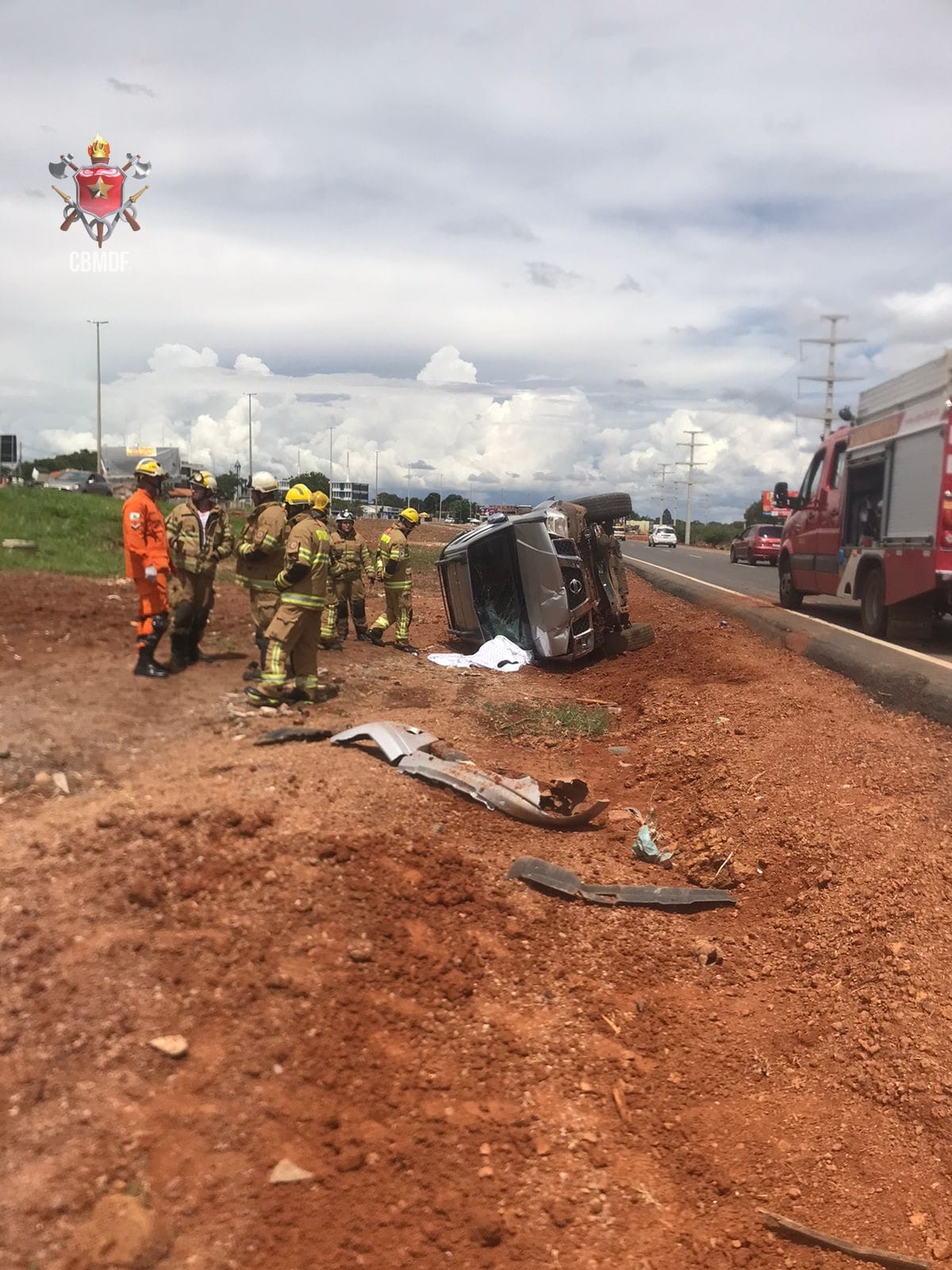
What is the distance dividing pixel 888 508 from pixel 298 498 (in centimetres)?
725

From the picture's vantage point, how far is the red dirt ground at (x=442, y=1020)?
3.12 m

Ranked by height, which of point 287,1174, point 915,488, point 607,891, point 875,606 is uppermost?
point 915,488

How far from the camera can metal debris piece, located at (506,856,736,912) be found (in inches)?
203

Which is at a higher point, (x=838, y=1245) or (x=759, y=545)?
(x=759, y=545)

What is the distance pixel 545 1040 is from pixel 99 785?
3.08 meters

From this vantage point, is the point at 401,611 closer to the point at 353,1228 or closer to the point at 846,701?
the point at 846,701

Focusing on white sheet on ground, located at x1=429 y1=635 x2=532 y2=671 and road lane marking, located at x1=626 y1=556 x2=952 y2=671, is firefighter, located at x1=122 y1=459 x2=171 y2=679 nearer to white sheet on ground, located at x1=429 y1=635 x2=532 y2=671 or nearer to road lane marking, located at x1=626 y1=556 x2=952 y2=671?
white sheet on ground, located at x1=429 y1=635 x2=532 y2=671

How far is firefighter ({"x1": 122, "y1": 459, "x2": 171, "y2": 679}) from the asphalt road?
6.95m

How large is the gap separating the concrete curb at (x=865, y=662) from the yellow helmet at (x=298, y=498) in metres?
5.15

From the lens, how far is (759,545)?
112ft

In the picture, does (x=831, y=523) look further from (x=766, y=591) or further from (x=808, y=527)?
(x=766, y=591)

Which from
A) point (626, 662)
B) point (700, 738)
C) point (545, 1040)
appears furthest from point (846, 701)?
point (545, 1040)

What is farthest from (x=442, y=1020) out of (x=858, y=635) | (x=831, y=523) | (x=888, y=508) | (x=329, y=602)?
(x=831, y=523)

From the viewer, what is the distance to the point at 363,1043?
377cm
